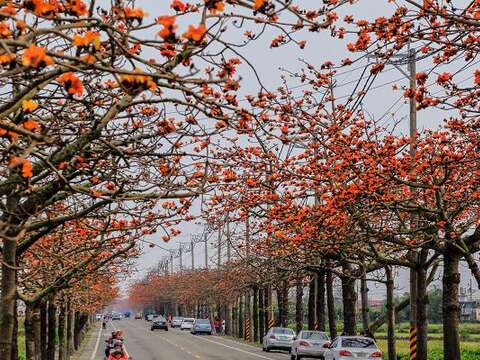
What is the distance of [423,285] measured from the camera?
2214cm

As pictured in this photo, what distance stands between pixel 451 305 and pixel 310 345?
11643 mm

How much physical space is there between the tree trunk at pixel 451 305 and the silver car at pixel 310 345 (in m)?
10.9

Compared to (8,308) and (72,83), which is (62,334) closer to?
(8,308)

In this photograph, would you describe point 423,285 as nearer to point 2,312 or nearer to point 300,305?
point 2,312

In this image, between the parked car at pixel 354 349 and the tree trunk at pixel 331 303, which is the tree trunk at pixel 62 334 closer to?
the parked car at pixel 354 349

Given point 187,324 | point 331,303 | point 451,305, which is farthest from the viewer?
point 187,324

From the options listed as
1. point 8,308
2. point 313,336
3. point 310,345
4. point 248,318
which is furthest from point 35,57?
point 248,318

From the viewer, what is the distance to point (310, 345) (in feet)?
97.5

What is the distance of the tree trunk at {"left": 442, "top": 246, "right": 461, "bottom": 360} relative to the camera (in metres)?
18.6

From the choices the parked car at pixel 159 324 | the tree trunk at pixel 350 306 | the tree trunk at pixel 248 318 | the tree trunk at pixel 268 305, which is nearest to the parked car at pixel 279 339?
the tree trunk at pixel 268 305

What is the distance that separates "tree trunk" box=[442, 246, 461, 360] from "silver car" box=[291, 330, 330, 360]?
10935 mm

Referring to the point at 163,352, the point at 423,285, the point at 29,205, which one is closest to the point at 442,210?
the point at 423,285

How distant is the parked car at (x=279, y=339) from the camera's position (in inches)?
1500

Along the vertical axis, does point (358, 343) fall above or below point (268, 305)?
below
